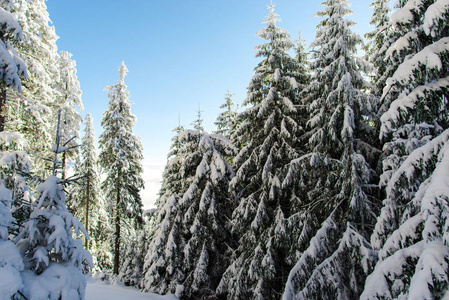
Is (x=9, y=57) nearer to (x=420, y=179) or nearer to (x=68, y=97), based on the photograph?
(x=420, y=179)

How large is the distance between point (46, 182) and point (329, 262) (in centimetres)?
864

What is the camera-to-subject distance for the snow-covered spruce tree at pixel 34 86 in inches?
444

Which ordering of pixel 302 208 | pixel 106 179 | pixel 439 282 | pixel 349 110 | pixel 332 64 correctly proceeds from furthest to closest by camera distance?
pixel 106 179 → pixel 302 208 → pixel 332 64 → pixel 349 110 → pixel 439 282

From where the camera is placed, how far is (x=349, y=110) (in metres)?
9.73

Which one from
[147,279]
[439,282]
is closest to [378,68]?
[439,282]

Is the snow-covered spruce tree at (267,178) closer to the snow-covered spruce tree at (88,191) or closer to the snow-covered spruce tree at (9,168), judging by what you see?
the snow-covered spruce tree at (9,168)

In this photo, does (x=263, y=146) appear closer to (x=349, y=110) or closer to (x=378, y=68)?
(x=349, y=110)

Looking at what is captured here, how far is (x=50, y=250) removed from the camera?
571cm

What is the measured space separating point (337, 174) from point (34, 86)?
1380 cm

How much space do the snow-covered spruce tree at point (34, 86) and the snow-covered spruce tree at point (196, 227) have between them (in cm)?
663

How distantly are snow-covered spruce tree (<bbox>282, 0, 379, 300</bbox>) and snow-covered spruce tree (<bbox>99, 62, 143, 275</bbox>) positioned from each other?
47.3ft

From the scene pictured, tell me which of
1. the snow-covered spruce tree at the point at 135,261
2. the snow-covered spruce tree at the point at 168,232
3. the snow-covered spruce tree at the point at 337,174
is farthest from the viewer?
the snow-covered spruce tree at the point at 135,261

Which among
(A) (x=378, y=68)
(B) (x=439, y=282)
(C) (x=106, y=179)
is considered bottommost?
(B) (x=439, y=282)

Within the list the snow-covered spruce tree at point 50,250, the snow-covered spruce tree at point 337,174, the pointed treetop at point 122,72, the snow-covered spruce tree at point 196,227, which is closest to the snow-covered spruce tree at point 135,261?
the snow-covered spruce tree at point 196,227
